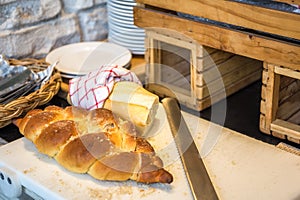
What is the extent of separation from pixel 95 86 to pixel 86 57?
28 cm

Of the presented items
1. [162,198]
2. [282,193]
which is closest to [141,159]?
[162,198]

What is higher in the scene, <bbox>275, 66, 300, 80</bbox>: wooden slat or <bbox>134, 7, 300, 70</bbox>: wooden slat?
<bbox>134, 7, 300, 70</bbox>: wooden slat

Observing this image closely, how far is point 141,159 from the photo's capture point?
739 mm

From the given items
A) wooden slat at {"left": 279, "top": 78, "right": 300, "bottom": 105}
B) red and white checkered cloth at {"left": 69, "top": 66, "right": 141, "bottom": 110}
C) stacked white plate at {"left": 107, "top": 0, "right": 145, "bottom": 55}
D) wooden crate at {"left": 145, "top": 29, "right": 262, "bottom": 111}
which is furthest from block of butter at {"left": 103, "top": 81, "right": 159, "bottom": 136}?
stacked white plate at {"left": 107, "top": 0, "right": 145, "bottom": 55}

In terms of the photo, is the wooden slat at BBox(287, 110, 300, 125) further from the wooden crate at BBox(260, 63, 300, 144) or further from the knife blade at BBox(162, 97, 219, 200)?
the knife blade at BBox(162, 97, 219, 200)

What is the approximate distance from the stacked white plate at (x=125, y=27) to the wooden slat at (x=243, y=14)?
251mm

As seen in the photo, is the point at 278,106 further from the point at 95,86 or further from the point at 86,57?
the point at 86,57

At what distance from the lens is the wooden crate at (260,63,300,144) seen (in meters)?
0.86

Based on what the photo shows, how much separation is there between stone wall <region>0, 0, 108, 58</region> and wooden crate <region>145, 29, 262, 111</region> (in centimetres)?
29

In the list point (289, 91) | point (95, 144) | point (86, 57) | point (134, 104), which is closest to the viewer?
point (95, 144)

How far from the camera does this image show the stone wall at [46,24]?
3.76 feet

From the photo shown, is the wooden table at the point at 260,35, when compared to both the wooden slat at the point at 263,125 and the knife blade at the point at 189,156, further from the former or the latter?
the knife blade at the point at 189,156

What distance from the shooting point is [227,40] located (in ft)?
2.95

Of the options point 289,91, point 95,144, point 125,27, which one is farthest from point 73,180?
point 125,27
